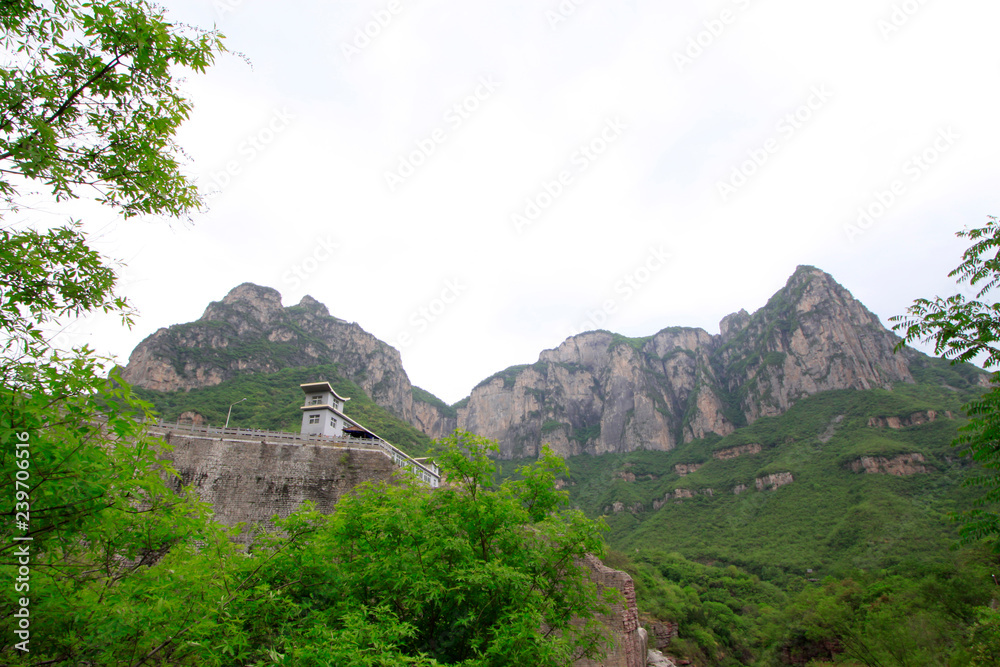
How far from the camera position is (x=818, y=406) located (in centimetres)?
12088

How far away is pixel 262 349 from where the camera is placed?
108 metres

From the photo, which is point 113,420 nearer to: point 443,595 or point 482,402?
point 443,595

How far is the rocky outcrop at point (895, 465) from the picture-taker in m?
80.6

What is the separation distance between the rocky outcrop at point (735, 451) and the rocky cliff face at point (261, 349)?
9910 cm

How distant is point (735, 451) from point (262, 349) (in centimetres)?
12716

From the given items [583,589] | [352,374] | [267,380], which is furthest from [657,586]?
[352,374]

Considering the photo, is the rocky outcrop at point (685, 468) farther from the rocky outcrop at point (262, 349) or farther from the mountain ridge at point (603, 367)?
the rocky outcrop at point (262, 349)

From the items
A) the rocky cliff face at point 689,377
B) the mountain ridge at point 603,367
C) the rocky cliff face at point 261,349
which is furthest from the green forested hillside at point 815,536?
the rocky cliff face at point 261,349

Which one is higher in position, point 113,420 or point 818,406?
point 818,406

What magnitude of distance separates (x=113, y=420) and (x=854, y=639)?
3956 centimetres

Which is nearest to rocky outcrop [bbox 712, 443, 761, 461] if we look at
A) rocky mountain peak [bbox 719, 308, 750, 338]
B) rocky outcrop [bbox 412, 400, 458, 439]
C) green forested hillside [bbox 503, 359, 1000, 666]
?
green forested hillside [bbox 503, 359, 1000, 666]

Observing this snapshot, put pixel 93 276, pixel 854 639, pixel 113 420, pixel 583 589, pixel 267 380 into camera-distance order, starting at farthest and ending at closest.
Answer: pixel 267 380, pixel 854 639, pixel 583 589, pixel 93 276, pixel 113 420

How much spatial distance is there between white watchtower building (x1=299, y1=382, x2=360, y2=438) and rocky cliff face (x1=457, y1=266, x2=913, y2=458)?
13768cm

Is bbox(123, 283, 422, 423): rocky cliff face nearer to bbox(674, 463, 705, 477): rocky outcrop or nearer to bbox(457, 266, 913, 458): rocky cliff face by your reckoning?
bbox(457, 266, 913, 458): rocky cliff face
